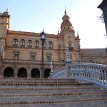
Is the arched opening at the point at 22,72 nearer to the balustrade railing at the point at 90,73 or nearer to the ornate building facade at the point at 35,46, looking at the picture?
the ornate building facade at the point at 35,46

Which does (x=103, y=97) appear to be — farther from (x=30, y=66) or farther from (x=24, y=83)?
(x=30, y=66)

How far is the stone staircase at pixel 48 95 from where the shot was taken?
7681 mm

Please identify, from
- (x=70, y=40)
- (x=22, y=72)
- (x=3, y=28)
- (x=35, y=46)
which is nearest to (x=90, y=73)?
(x=22, y=72)

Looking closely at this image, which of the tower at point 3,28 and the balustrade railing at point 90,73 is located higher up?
the tower at point 3,28

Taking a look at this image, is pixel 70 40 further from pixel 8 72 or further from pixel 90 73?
pixel 90 73

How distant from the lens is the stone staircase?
7681 millimetres

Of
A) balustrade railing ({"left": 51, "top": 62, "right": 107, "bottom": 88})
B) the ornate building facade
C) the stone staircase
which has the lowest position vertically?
the stone staircase

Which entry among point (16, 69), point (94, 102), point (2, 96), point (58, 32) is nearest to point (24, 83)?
point (2, 96)

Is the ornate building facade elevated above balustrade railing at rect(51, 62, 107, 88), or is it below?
above

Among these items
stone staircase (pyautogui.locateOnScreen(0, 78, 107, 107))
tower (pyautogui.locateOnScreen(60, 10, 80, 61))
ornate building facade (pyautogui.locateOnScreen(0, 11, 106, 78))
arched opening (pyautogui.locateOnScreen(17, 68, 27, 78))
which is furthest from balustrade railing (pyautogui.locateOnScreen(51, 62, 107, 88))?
tower (pyautogui.locateOnScreen(60, 10, 80, 61))

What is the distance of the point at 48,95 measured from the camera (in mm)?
8336

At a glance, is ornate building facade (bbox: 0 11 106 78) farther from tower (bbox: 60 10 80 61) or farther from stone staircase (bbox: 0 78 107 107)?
stone staircase (bbox: 0 78 107 107)

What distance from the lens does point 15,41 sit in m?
50.4

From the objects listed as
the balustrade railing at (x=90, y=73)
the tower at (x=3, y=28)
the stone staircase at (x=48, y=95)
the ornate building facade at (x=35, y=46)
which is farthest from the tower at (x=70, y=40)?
the stone staircase at (x=48, y=95)
